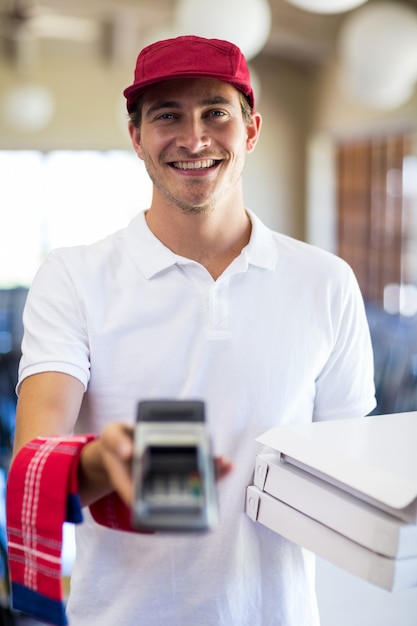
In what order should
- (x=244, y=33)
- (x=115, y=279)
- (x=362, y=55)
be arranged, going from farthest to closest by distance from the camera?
1. (x=362, y=55)
2. (x=244, y=33)
3. (x=115, y=279)

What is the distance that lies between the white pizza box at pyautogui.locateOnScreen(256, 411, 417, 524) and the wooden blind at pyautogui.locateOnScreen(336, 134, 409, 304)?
5.90 metres

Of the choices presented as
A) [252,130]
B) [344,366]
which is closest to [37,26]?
[252,130]

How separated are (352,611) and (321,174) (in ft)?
24.5

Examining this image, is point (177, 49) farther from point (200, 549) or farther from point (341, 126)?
point (341, 126)

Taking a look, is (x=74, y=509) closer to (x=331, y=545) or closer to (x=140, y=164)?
(x=331, y=545)

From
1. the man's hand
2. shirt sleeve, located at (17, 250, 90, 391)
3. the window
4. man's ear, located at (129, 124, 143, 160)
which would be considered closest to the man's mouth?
man's ear, located at (129, 124, 143, 160)

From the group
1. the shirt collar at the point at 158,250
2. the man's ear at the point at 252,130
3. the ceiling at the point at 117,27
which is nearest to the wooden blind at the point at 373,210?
the ceiling at the point at 117,27

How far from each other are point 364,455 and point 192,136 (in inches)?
21.2

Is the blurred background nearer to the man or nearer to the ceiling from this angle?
the ceiling

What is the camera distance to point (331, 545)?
0.93 meters

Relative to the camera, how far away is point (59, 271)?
123cm

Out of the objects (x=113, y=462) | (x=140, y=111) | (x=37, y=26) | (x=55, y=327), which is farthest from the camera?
(x=37, y=26)

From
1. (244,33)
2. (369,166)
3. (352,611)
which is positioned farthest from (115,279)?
(369,166)

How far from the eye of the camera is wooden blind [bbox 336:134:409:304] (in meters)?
6.86
